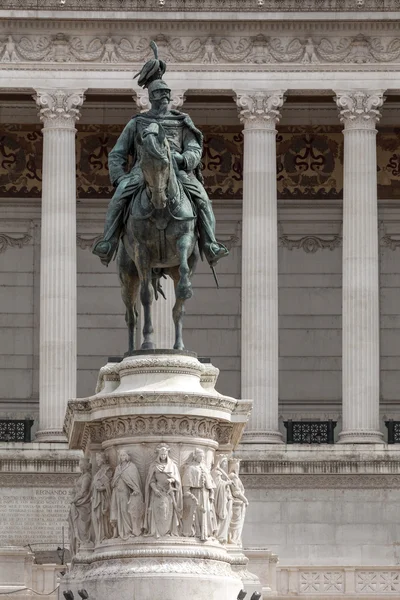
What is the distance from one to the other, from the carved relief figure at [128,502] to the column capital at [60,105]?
3976cm

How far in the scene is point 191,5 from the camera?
76438 millimetres

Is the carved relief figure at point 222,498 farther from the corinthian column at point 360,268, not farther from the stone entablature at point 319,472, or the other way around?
the corinthian column at point 360,268

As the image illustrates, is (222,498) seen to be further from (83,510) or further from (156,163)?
(156,163)

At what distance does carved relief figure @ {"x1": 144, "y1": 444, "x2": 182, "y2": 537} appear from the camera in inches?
1468

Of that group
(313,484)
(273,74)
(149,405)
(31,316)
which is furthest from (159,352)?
(31,316)

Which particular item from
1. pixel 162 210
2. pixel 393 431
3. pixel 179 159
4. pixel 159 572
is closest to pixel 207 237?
pixel 162 210

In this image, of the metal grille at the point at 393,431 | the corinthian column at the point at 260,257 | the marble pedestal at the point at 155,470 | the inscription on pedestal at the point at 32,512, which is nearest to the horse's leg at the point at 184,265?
the marble pedestal at the point at 155,470

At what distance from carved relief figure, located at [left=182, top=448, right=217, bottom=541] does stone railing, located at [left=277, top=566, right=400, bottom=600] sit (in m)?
22.3

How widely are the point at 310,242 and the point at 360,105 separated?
8.94 m

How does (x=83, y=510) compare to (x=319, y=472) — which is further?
(x=319, y=472)

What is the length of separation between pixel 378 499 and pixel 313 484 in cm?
196

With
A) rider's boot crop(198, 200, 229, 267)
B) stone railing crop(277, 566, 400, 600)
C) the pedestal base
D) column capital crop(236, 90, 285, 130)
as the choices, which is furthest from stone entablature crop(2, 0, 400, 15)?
the pedestal base

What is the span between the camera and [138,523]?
123 feet

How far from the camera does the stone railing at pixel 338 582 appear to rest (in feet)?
197
